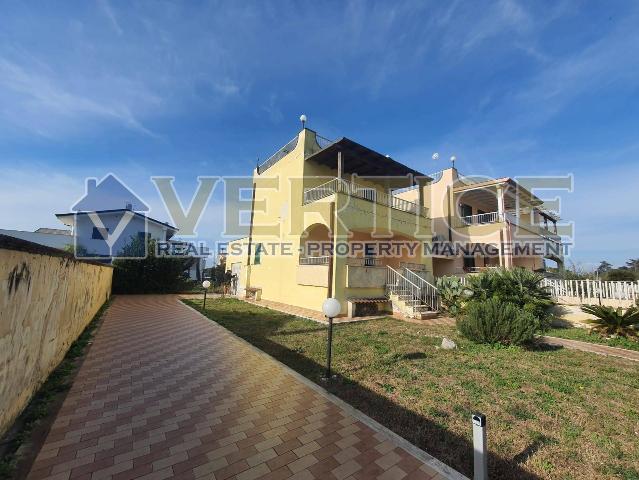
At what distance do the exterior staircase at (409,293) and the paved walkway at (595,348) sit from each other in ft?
13.1

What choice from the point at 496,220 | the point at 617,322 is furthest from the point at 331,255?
the point at 496,220

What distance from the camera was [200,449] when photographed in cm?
284

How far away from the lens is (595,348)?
7152 mm

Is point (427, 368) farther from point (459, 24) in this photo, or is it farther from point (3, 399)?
point (459, 24)

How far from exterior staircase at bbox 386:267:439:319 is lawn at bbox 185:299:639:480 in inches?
150

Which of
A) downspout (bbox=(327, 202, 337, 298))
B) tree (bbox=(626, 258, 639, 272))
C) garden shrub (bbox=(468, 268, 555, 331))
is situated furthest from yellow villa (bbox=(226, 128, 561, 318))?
tree (bbox=(626, 258, 639, 272))

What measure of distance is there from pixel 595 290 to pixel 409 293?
21.2 feet

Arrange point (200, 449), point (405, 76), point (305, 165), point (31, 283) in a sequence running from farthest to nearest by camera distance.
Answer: point (305, 165) < point (405, 76) < point (31, 283) < point (200, 449)

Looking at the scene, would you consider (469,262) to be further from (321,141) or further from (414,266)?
(321,141)

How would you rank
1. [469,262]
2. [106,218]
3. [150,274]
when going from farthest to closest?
[106,218] → [150,274] → [469,262]

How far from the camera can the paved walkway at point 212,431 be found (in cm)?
259

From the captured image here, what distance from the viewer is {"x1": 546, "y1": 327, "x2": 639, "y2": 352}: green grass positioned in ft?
24.3

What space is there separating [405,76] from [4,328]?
12.7 meters

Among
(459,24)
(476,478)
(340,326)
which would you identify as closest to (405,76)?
(459,24)
